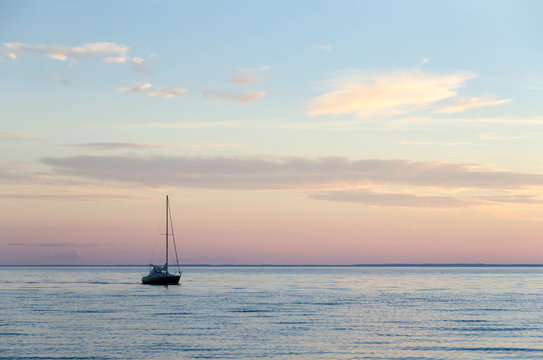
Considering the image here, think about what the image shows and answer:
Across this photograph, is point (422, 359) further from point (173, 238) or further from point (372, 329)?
point (173, 238)

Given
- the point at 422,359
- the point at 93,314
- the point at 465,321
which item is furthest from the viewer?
the point at 93,314

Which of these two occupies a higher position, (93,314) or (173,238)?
(173,238)

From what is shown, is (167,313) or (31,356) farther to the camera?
(167,313)

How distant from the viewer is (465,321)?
7350 centimetres

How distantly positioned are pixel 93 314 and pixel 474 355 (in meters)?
46.7

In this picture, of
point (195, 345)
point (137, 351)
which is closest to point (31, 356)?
point (137, 351)

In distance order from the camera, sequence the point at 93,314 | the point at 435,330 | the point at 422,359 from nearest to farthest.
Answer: the point at 422,359
the point at 435,330
the point at 93,314

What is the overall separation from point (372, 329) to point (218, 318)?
1819cm

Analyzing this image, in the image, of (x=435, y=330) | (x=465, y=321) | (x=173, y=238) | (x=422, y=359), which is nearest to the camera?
(x=422, y=359)

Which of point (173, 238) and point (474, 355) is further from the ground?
point (173, 238)

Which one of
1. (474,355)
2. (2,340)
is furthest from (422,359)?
(2,340)

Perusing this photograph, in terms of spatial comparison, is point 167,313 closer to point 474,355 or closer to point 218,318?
point 218,318

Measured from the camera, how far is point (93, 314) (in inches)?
3127

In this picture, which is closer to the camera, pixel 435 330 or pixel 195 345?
pixel 195 345
